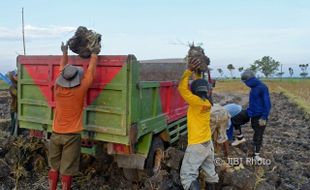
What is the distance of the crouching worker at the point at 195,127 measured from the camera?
14.8 feet

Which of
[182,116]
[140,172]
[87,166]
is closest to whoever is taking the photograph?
[140,172]

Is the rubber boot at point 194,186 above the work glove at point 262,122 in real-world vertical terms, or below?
below

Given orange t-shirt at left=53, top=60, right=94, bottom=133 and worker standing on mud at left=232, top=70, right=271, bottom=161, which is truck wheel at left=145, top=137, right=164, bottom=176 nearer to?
orange t-shirt at left=53, top=60, right=94, bottom=133

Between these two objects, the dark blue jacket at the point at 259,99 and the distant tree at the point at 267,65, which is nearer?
the dark blue jacket at the point at 259,99

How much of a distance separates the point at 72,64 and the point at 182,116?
2.53 m

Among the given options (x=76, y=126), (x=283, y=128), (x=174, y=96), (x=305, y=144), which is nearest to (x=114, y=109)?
(x=76, y=126)

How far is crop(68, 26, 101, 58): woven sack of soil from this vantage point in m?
4.54

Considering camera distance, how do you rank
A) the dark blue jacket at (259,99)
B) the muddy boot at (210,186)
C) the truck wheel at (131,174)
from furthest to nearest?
the dark blue jacket at (259,99) < the truck wheel at (131,174) < the muddy boot at (210,186)

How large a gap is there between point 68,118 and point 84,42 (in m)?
0.98

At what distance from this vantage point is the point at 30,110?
Answer: 17.1 feet

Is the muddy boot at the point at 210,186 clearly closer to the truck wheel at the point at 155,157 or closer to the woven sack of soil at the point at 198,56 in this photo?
the truck wheel at the point at 155,157

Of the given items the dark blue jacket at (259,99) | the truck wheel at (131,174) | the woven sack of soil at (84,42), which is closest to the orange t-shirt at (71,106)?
the woven sack of soil at (84,42)

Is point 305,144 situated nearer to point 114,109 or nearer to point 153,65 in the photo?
point 153,65

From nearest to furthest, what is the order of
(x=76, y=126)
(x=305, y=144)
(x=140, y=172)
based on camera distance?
(x=76, y=126), (x=140, y=172), (x=305, y=144)
